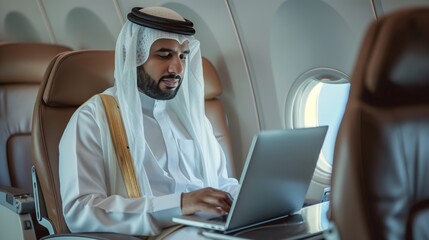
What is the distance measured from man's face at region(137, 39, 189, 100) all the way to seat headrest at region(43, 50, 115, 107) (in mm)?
192

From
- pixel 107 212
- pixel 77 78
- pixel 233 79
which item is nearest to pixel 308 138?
pixel 107 212

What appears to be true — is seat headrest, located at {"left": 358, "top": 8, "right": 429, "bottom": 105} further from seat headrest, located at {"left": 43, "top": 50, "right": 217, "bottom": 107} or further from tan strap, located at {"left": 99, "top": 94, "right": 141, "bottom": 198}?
seat headrest, located at {"left": 43, "top": 50, "right": 217, "bottom": 107}

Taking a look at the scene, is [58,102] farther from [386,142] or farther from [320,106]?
[386,142]

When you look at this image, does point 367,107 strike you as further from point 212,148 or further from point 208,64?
point 208,64

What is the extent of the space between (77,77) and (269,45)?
1203mm

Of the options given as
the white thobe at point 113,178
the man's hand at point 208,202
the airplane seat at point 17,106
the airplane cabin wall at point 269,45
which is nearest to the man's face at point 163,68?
the white thobe at point 113,178

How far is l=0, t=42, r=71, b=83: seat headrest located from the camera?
3674mm

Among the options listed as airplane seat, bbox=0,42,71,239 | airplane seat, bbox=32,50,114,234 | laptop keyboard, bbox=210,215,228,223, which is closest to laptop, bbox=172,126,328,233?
laptop keyboard, bbox=210,215,228,223

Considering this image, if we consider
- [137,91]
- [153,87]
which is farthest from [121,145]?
[153,87]

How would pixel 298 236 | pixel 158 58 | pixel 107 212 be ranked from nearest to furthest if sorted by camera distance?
pixel 298 236 → pixel 107 212 → pixel 158 58

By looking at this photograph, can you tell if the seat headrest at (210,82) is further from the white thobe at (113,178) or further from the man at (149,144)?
the white thobe at (113,178)

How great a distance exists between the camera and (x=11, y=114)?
3.68 metres

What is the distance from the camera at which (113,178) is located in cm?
266

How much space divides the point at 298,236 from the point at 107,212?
868 mm
